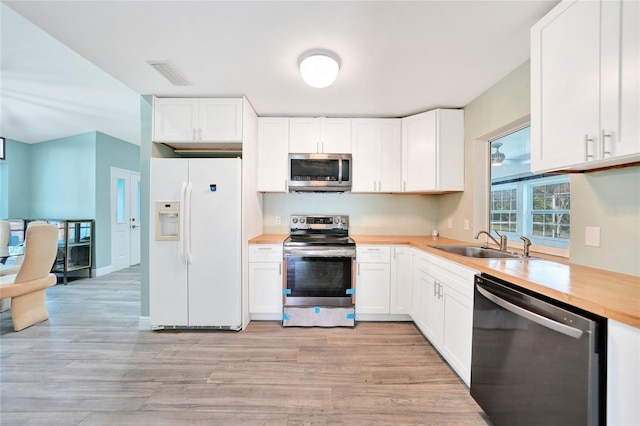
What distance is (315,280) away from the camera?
2744 mm

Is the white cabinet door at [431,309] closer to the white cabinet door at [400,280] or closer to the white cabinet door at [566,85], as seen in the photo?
the white cabinet door at [400,280]

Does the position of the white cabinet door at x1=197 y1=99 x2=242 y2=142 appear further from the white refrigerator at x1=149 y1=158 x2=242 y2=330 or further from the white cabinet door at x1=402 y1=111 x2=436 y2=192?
the white cabinet door at x1=402 y1=111 x2=436 y2=192

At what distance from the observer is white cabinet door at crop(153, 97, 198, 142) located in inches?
104

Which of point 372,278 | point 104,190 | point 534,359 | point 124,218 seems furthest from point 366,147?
point 124,218

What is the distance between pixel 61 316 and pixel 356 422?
3.53m

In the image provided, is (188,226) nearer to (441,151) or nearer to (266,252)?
(266,252)

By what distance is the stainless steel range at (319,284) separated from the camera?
271cm

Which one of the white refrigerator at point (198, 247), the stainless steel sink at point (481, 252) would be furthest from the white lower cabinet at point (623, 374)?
the white refrigerator at point (198, 247)

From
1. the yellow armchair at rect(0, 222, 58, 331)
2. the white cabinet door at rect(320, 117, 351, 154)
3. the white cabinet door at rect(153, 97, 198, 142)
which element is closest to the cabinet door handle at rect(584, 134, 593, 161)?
the white cabinet door at rect(320, 117, 351, 154)

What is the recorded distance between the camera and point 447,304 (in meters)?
2.01

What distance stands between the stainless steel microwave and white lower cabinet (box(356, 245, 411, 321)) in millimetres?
840

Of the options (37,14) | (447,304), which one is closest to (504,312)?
(447,304)

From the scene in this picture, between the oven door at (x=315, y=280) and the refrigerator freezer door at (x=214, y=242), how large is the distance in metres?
0.57

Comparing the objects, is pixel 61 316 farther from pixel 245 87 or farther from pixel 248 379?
pixel 245 87
